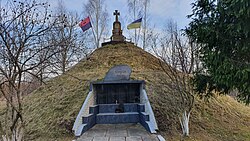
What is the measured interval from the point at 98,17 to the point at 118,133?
1635 cm

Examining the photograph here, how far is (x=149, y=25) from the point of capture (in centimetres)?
2077

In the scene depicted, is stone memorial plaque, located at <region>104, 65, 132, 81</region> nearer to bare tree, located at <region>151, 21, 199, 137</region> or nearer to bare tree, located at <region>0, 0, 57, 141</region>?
bare tree, located at <region>151, 21, 199, 137</region>

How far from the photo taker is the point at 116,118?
8.59m

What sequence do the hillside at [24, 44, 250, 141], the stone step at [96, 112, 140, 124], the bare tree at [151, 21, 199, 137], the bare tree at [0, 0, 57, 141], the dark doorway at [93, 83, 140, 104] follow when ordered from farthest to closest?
the dark doorway at [93, 83, 140, 104] → the stone step at [96, 112, 140, 124] → the hillside at [24, 44, 250, 141] → the bare tree at [151, 21, 199, 137] → the bare tree at [0, 0, 57, 141]

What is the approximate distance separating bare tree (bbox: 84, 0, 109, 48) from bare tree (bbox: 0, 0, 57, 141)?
17142 millimetres

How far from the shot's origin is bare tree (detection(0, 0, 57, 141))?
12.1 feet

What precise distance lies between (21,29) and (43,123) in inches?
220

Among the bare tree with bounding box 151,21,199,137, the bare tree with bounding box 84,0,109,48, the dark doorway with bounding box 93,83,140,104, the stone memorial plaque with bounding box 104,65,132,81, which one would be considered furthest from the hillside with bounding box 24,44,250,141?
the bare tree with bounding box 84,0,109,48

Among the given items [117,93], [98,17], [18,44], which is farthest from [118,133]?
[98,17]

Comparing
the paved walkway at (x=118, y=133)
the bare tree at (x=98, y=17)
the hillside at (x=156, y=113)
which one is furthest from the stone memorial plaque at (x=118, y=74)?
the bare tree at (x=98, y=17)

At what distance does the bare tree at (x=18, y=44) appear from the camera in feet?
12.1

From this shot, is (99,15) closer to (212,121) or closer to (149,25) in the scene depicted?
(149,25)

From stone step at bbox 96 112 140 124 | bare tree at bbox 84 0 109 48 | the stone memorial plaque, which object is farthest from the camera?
bare tree at bbox 84 0 109 48

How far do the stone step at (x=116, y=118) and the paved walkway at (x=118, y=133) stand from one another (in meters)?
0.42
